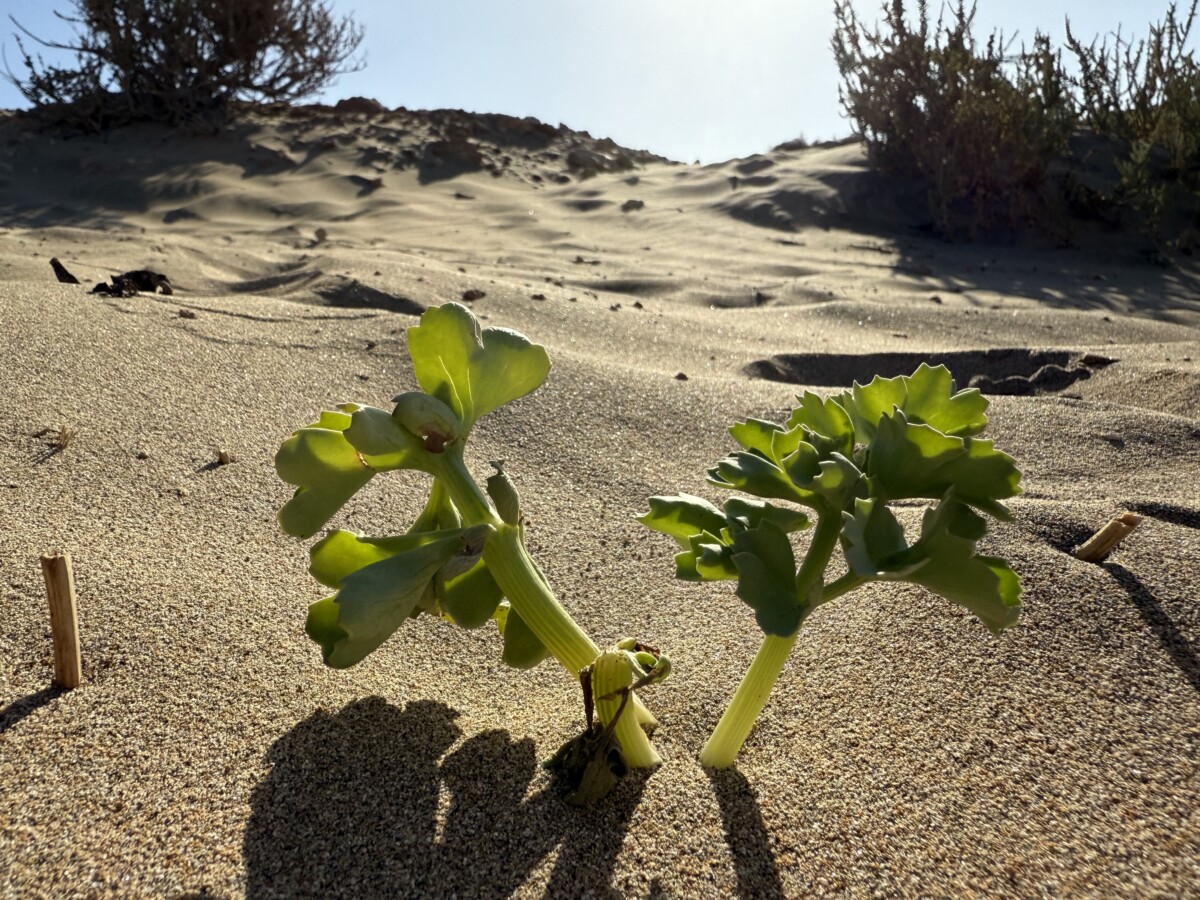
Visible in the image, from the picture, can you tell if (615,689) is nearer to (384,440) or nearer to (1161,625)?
(384,440)

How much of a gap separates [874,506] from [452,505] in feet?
1.58

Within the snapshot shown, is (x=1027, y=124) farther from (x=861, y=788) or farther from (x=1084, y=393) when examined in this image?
(x=861, y=788)

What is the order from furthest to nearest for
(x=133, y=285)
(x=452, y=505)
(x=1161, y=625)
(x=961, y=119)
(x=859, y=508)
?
(x=961, y=119)
(x=133, y=285)
(x=1161, y=625)
(x=452, y=505)
(x=859, y=508)

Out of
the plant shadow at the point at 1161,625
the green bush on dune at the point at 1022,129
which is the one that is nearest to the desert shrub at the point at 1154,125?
the green bush on dune at the point at 1022,129

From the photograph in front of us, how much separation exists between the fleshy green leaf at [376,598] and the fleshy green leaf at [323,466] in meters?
0.10

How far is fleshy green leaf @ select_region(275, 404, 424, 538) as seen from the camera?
1.02 metres

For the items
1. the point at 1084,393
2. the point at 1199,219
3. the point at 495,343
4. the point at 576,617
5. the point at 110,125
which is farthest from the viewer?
the point at 110,125

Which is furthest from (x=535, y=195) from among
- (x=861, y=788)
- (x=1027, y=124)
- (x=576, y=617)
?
(x=861, y=788)

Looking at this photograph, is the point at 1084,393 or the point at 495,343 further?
the point at 1084,393

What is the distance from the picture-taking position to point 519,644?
115cm

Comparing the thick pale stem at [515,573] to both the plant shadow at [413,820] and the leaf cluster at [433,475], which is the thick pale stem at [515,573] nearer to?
the leaf cluster at [433,475]

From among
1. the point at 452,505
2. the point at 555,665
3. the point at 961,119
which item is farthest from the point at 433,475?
the point at 961,119

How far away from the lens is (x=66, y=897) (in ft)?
3.12

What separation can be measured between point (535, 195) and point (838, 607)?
23.2ft
